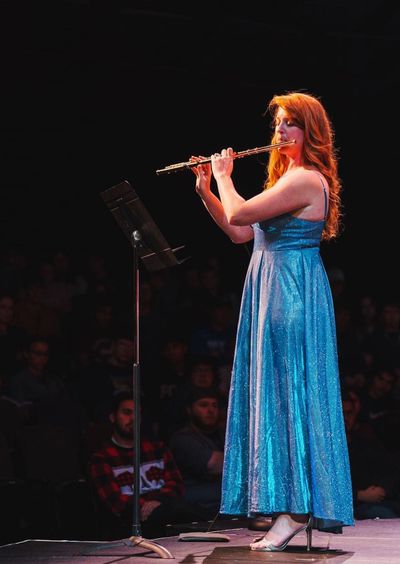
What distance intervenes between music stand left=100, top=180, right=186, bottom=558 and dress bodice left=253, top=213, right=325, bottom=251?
0.31m

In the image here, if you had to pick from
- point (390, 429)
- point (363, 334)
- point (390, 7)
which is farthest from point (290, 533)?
point (390, 7)

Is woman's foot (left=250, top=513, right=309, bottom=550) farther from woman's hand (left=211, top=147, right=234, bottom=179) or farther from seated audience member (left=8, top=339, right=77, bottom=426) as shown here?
seated audience member (left=8, top=339, right=77, bottom=426)

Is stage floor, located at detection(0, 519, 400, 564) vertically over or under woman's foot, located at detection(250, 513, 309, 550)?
under

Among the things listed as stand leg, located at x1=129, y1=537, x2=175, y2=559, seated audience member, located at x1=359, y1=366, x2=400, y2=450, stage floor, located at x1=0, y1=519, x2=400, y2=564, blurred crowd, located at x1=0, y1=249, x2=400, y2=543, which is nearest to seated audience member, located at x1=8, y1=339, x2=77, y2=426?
blurred crowd, located at x1=0, y1=249, x2=400, y2=543

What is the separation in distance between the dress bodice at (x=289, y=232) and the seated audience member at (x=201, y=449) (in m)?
2.43

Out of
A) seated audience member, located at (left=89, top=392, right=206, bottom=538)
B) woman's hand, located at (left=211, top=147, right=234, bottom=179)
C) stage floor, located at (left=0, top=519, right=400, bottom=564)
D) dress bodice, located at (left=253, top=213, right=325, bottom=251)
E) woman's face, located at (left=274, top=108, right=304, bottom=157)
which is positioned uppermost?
woman's face, located at (left=274, top=108, right=304, bottom=157)

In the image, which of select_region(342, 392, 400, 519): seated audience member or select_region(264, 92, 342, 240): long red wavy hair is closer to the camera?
select_region(264, 92, 342, 240): long red wavy hair

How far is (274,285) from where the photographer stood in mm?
3461

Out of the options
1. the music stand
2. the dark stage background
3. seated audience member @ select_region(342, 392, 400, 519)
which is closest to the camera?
the music stand

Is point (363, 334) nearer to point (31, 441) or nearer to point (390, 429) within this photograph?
point (390, 429)

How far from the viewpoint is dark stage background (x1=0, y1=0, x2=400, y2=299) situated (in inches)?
349

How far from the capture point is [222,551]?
11.4 feet

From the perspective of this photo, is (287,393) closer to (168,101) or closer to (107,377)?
(107,377)

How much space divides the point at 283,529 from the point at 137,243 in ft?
3.55
